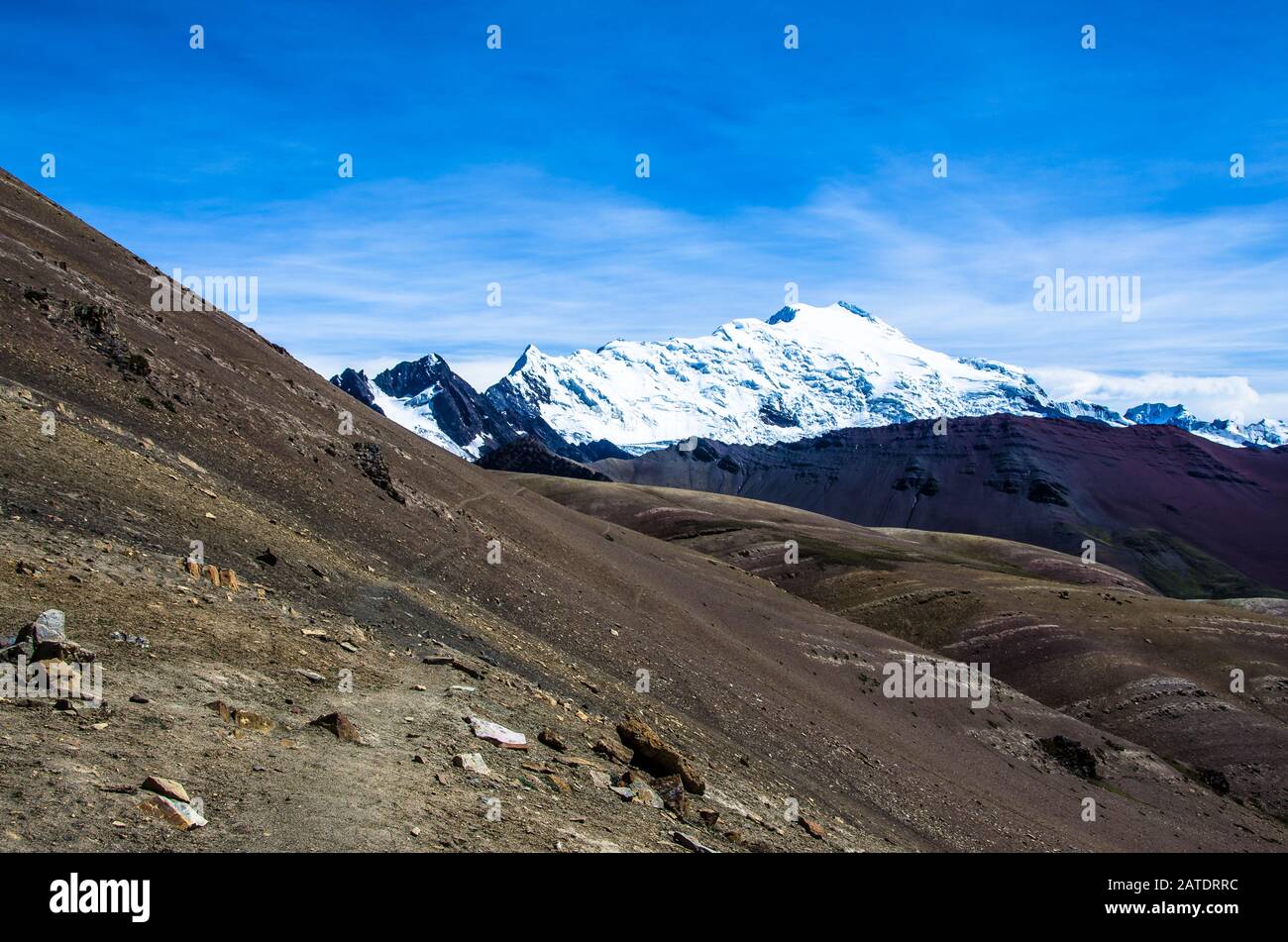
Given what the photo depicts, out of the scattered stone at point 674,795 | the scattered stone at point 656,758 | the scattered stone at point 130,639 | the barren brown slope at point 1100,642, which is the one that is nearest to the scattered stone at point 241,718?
the scattered stone at point 130,639

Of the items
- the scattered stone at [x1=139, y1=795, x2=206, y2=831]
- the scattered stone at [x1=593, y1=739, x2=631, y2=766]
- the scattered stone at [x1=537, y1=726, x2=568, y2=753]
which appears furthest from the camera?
the scattered stone at [x1=593, y1=739, x2=631, y2=766]

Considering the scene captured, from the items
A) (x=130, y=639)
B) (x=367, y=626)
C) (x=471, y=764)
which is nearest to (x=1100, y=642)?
(x=367, y=626)

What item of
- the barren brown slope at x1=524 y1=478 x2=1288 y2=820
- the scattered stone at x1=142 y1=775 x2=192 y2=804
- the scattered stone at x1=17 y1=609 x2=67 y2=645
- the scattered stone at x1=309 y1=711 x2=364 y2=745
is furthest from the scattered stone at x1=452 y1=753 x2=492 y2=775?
the barren brown slope at x1=524 y1=478 x2=1288 y2=820

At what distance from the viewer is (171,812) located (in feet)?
36.1

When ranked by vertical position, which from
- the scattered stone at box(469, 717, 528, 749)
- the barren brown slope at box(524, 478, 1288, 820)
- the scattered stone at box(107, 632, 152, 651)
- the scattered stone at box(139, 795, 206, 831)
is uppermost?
the scattered stone at box(107, 632, 152, 651)

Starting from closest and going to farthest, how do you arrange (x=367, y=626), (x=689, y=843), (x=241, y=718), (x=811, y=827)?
(x=241, y=718), (x=689, y=843), (x=367, y=626), (x=811, y=827)

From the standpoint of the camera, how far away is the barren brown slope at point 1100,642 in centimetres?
6425

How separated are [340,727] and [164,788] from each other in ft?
14.5

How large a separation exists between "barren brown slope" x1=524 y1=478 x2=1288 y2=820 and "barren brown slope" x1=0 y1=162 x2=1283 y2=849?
841cm

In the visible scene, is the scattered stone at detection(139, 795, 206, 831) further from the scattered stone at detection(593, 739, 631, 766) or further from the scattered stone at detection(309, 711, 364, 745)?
the scattered stone at detection(593, 739, 631, 766)

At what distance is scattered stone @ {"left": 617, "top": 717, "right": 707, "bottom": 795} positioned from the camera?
20.7 m

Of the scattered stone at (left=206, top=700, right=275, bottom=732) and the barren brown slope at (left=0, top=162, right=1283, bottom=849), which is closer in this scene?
the barren brown slope at (left=0, top=162, right=1283, bottom=849)

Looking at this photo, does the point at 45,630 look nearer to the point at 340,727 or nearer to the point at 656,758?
the point at 340,727
